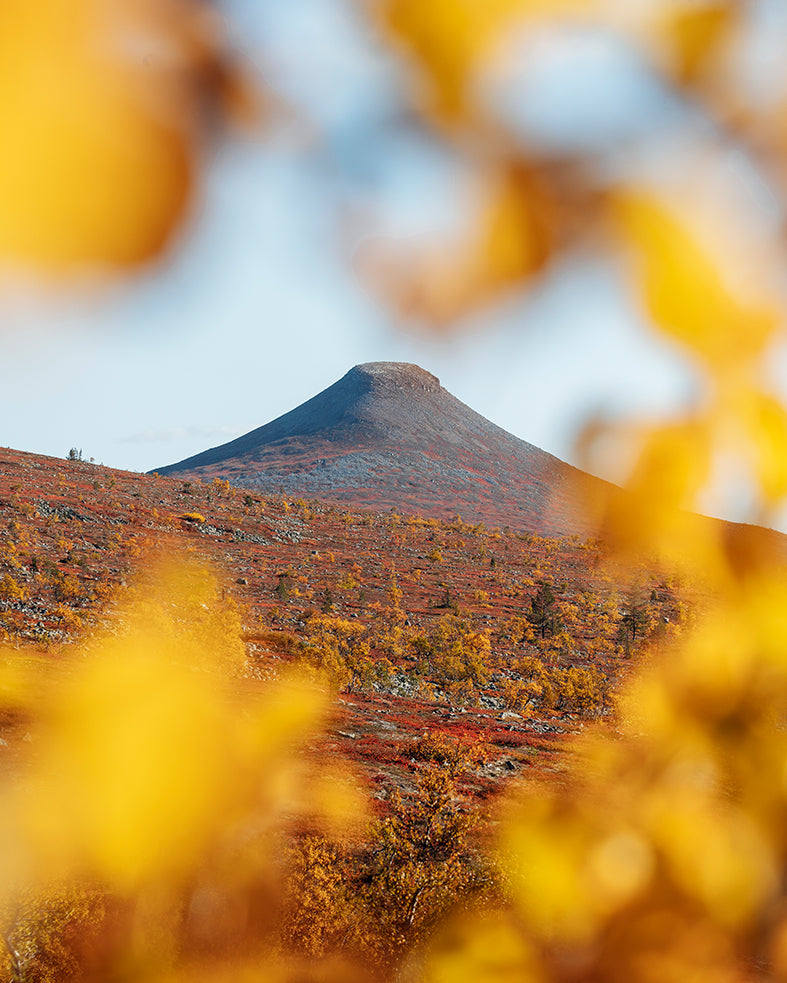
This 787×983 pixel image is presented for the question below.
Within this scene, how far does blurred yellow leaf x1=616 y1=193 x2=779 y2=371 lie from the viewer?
1.15 feet

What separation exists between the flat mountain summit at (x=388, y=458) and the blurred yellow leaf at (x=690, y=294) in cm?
3500

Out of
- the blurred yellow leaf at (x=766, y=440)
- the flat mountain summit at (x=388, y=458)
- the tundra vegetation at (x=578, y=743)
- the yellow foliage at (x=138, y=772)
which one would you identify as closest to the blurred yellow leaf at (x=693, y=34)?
the tundra vegetation at (x=578, y=743)

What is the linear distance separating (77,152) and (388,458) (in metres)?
52.6

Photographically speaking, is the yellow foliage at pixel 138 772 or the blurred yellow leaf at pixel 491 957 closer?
the yellow foliage at pixel 138 772

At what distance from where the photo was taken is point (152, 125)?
284 millimetres

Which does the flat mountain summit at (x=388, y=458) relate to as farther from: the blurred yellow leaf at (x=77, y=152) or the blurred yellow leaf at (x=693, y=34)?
the blurred yellow leaf at (x=77, y=152)

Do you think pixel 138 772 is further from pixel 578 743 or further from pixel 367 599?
pixel 367 599

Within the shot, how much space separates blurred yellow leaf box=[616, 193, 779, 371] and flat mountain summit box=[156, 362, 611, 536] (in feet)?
115

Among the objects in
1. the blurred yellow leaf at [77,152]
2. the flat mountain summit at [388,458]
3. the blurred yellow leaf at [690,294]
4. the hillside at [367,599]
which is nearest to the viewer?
the blurred yellow leaf at [77,152]

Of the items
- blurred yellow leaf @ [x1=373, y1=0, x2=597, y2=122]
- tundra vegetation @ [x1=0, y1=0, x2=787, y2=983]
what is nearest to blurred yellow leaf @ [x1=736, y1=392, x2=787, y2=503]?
tundra vegetation @ [x1=0, y1=0, x2=787, y2=983]

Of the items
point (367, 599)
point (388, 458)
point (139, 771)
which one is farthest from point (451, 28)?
point (388, 458)

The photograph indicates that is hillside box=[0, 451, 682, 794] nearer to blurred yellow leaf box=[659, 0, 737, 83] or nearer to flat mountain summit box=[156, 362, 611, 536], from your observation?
blurred yellow leaf box=[659, 0, 737, 83]

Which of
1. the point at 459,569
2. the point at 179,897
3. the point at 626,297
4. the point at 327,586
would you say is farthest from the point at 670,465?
the point at 459,569

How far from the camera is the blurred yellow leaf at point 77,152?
249 millimetres
